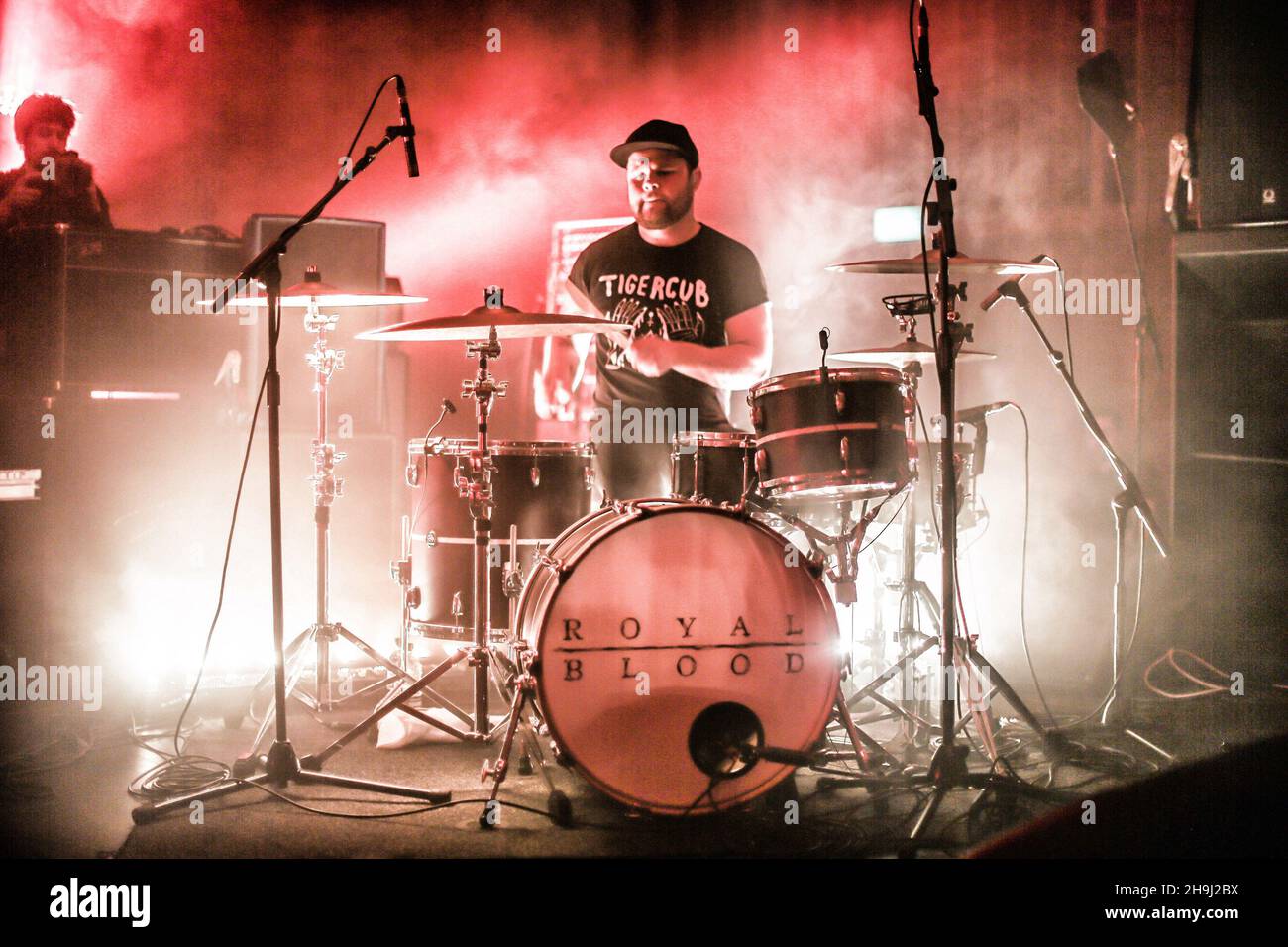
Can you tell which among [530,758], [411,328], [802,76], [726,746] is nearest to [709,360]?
[411,328]

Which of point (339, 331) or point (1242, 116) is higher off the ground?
point (1242, 116)

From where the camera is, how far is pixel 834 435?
3.15 m

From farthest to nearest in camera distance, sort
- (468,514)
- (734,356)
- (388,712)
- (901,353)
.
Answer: (468,514), (901,353), (734,356), (388,712)

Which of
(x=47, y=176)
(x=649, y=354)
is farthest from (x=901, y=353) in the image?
(x=47, y=176)

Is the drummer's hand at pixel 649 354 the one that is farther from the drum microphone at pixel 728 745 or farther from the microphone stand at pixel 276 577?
the drum microphone at pixel 728 745

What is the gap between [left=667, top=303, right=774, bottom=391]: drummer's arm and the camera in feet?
11.3

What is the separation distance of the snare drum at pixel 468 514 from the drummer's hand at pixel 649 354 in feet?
2.21

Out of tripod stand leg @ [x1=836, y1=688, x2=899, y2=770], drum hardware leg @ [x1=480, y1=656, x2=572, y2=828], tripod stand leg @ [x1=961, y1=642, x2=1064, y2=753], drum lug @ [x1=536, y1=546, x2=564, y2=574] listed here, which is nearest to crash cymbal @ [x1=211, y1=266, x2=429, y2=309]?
drum lug @ [x1=536, y1=546, x2=564, y2=574]

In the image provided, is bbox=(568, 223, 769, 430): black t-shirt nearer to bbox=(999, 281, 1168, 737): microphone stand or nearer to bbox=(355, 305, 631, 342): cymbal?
bbox=(355, 305, 631, 342): cymbal

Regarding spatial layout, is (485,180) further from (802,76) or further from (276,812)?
(276,812)

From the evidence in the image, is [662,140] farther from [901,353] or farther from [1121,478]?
[1121,478]

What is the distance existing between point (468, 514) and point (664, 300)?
3.89 ft

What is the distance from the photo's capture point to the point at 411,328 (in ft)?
10.5

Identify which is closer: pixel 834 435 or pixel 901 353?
pixel 834 435
